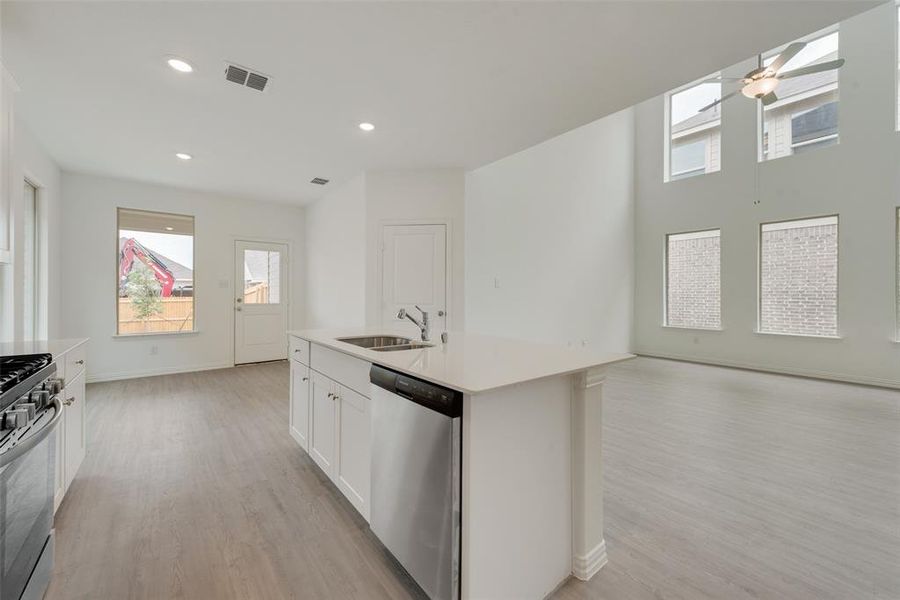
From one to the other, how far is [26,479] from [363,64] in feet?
8.50

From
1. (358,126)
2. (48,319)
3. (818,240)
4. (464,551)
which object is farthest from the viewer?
(818,240)

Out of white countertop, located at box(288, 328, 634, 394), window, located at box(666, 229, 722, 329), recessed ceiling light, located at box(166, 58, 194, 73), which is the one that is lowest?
white countertop, located at box(288, 328, 634, 394)

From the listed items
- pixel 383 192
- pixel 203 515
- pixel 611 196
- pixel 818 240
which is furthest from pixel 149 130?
pixel 818 240

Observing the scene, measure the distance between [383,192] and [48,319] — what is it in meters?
3.91

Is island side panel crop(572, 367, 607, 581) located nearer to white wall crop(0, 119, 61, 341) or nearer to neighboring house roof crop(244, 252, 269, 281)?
white wall crop(0, 119, 61, 341)

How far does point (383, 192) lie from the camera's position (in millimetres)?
4598

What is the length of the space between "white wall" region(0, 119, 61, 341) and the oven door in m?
2.30

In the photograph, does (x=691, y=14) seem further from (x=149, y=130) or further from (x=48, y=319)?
(x=48, y=319)

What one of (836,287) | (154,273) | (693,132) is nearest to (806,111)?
(693,132)

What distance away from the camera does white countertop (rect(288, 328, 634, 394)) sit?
130 cm

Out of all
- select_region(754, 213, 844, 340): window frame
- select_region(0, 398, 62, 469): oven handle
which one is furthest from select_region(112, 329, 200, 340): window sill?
select_region(754, 213, 844, 340): window frame

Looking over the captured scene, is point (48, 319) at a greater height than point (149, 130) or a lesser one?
lesser

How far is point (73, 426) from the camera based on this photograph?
2.17 metres

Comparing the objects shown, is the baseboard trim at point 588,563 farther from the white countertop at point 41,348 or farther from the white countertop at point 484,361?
the white countertop at point 41,348
